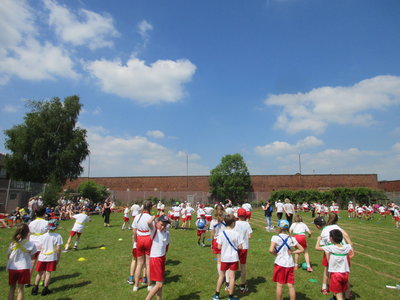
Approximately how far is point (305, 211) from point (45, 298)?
116ft

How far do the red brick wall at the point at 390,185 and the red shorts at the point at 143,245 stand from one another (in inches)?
2540

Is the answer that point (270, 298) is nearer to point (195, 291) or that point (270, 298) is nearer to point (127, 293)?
point (195, 291)

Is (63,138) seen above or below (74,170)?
above

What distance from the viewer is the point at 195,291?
21.4 ft

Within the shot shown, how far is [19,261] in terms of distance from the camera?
17.1 ft

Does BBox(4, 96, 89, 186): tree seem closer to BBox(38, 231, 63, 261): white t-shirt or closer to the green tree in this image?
the green tree

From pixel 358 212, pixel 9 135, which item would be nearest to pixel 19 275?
pixel 358 212

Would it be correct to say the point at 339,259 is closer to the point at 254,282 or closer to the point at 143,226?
the point at 254,282

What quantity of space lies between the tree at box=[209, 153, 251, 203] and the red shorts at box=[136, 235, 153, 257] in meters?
46.4

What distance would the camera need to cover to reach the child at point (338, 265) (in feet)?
16.8

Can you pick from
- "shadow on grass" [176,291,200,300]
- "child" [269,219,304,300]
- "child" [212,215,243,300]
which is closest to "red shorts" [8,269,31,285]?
"shadow on grass" [176,291,200,300]

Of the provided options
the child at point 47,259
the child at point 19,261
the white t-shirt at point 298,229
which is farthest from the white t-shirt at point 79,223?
the white t-shirt at point 298,229

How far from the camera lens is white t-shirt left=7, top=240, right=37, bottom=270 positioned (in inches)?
204

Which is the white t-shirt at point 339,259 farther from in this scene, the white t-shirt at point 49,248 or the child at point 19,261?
the white t-shirt at point 49,248
